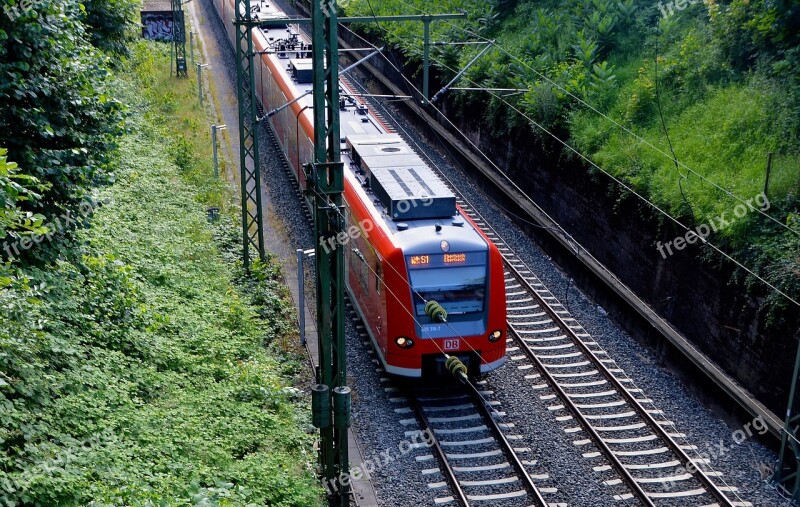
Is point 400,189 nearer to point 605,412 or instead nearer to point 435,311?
point 435,311

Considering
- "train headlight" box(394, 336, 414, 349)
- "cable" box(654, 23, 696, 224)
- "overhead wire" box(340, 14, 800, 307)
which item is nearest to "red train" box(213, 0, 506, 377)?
"train headlight" box(394, 336, 414, 349)

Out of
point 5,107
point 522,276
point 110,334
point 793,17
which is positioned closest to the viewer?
point 5,107

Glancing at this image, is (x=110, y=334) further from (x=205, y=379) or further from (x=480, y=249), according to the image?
(x=480, y=249)

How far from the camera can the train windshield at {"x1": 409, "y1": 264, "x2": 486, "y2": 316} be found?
13.1 metres

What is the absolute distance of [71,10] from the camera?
33.5ft

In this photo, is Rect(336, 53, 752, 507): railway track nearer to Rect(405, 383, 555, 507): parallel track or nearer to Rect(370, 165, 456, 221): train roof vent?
Rect(405, 383, 555, 507): parallel track

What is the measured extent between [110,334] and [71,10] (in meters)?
4.32

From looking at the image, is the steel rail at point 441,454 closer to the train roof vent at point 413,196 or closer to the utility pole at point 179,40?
the train roof vent at point 413,196

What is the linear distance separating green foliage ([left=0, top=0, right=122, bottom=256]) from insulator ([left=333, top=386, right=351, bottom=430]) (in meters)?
3.95

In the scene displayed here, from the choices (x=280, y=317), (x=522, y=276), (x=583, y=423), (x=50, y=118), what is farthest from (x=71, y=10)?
(x=522, y=276)

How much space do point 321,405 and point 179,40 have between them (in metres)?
28.0

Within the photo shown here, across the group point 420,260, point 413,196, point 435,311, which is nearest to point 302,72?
point 413,196

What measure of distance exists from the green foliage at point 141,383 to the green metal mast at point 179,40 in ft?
62.1

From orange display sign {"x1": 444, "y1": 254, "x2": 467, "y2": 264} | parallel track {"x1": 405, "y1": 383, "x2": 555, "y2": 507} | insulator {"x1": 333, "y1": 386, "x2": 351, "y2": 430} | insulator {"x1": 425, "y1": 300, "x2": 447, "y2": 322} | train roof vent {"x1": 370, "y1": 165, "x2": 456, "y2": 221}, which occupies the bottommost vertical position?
parallel track {"x1": 405, "y1": 383, "x2": 555, "y2": 507}
